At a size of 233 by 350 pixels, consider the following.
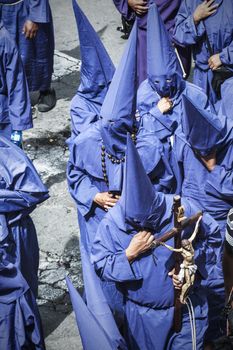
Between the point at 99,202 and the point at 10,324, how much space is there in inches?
41.7

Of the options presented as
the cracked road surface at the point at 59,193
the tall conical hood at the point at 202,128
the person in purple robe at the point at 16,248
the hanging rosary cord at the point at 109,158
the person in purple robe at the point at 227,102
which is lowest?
the cracked road surface at the point at 59,193

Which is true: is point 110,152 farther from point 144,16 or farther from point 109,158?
point 144,16

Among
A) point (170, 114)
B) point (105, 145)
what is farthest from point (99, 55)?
point (105, 145)

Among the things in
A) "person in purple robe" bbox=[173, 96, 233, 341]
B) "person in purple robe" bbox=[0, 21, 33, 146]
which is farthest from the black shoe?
"person in purple robe" bbox=[173, 96, 233, 341]

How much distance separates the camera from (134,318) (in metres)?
3.99

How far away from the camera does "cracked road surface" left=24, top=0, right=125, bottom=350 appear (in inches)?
205

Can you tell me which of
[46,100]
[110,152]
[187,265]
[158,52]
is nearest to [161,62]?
[158,52]

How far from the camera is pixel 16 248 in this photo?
428cm

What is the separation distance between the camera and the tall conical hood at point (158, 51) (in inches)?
208

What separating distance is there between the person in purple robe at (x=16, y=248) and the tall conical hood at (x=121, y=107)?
567 millimetres

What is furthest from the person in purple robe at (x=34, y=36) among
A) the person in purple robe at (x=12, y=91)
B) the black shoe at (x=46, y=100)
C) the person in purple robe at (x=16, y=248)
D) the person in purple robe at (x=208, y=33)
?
the person in purple robe at (x=16, y=248)

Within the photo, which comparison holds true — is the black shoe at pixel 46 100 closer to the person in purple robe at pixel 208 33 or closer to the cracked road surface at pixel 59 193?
the cracked road surface at pixel 59 193

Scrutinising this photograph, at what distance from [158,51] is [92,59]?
54 centimetres

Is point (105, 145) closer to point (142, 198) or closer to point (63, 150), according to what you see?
point (142, 198)
